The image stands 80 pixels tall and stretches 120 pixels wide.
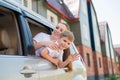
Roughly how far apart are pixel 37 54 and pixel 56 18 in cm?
1834

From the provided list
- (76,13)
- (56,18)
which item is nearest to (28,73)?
(56,18)

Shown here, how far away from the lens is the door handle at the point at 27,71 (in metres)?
2.44

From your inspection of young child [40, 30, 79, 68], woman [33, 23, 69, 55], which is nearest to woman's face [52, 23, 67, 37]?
woman [33, 23, 69, 55]

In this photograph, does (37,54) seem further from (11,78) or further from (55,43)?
(11,78)

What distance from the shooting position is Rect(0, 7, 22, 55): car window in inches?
108

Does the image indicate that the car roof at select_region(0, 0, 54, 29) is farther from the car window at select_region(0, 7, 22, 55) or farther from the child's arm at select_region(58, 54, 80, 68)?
the child's arm at select_region(58, 54, 80, 68)

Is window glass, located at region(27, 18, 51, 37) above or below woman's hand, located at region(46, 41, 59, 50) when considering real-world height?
above

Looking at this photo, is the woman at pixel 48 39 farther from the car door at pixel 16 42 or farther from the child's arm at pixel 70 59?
the car door at pixel 16 42

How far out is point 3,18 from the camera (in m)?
3.04

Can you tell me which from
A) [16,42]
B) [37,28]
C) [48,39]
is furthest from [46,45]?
[37,28]

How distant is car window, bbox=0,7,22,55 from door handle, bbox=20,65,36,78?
0.76 ft

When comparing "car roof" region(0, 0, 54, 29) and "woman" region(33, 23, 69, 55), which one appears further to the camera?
"woman" region(33, 23, 69, 55)

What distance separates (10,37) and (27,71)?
53 cm

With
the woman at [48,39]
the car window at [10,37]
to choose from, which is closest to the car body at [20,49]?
the car window at [10,37]
